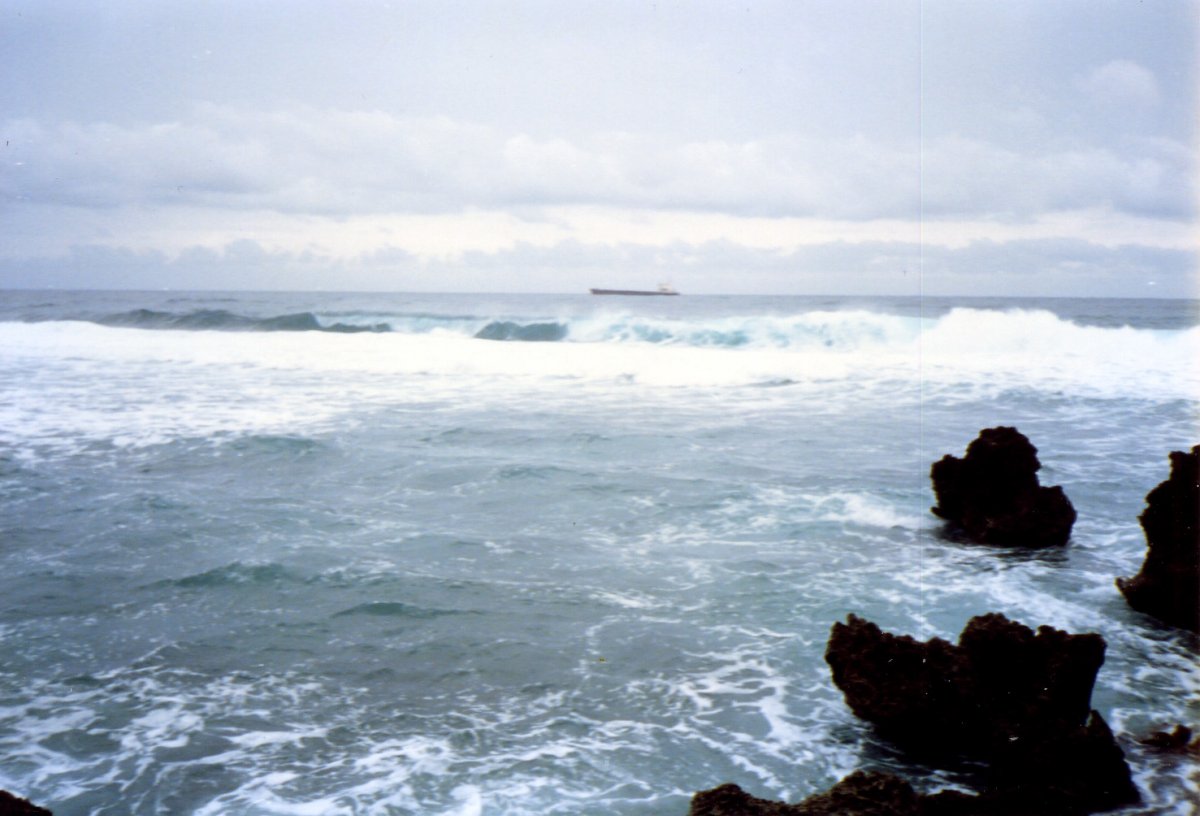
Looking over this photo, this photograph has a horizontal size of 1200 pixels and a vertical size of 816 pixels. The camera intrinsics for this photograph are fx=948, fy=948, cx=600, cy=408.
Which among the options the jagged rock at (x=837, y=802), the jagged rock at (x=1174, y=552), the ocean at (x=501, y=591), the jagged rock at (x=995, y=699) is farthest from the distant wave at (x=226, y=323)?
the jagged rock at (x=837, y=802)

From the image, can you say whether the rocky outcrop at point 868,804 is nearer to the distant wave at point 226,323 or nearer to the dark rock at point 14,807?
the dark rock at point 14,807

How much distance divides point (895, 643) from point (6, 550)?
737 centimetres

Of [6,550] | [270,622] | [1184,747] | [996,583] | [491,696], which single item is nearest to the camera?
[1184,747]

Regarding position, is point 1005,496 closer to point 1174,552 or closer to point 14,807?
point 1174,552

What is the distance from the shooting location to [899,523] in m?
9.02

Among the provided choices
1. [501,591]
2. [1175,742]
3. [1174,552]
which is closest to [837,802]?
[1175,742]

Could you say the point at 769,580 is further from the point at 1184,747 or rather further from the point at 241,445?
the point at 241,445

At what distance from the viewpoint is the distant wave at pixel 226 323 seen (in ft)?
135

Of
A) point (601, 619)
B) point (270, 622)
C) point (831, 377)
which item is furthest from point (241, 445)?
point (831, 377)

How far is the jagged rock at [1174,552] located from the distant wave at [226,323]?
36701 millimetres

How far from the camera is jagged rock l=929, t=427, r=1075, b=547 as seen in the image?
27.2 ft

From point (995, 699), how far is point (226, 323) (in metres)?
41.8

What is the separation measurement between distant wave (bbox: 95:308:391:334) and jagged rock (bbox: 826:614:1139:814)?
123 feet

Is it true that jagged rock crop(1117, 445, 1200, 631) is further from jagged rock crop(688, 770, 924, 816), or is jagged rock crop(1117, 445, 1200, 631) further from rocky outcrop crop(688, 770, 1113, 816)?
jagged rock crop(688, 770, 924, 816)
